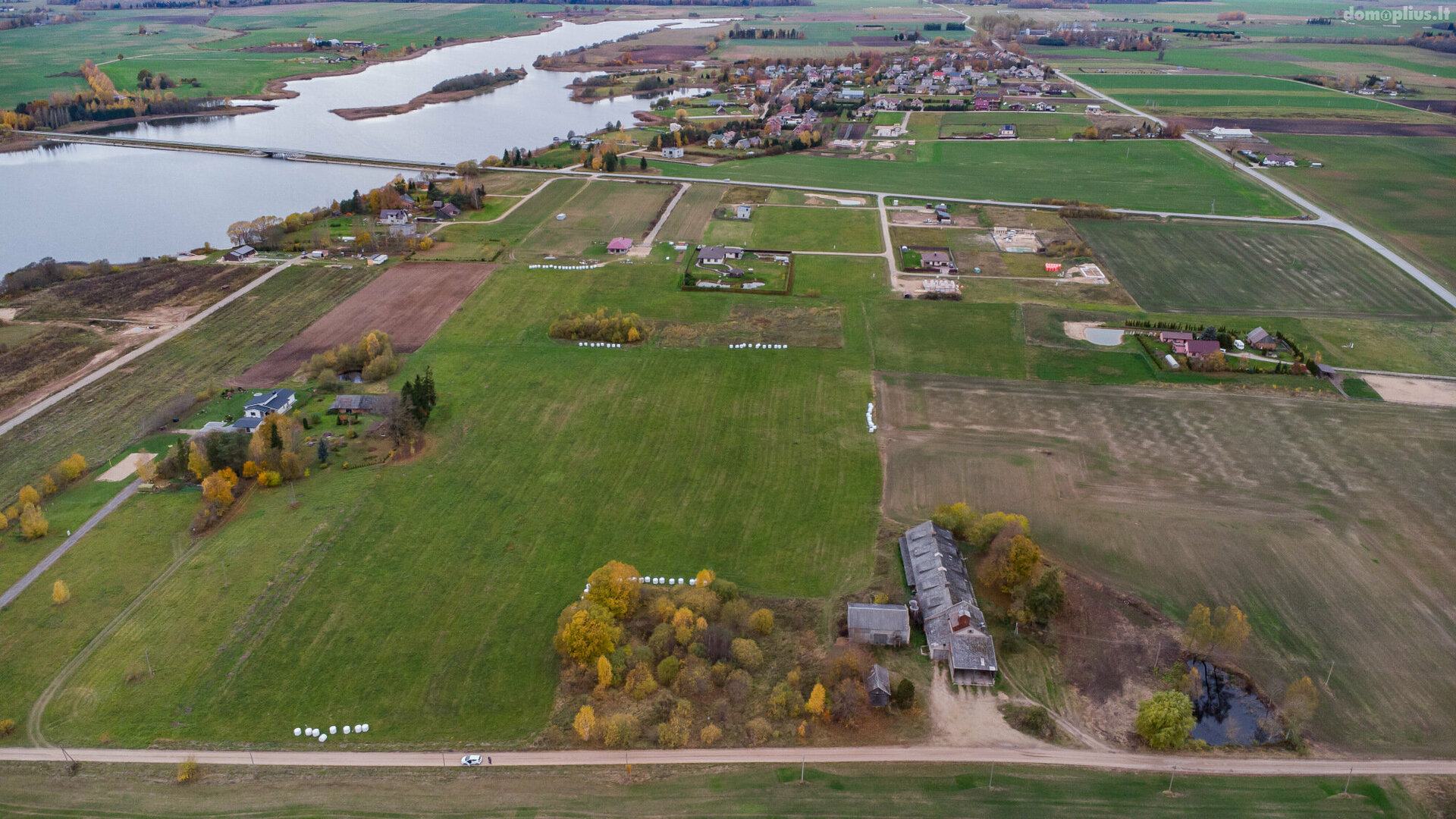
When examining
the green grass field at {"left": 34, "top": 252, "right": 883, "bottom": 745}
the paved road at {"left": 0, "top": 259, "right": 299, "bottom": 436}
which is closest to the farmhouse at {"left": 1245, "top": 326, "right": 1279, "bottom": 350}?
the green grass field at {"left": 34, "top": 252, "right": 883, "bottom": 745}

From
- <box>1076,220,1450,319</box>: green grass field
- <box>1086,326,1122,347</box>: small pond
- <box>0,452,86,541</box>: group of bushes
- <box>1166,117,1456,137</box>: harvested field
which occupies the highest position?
<box>1166,117,1456,137</box>: harvested field

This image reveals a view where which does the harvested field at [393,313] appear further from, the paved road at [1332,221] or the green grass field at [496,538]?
the paved road at [1332,221]

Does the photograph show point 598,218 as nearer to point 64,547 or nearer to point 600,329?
point 600,329

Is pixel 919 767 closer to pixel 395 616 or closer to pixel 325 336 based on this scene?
pixel 395 616

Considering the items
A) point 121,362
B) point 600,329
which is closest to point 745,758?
point 600,329

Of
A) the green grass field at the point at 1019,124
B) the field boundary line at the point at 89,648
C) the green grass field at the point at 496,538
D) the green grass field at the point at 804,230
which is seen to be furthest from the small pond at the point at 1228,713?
the green grass field at the point at 1019,124

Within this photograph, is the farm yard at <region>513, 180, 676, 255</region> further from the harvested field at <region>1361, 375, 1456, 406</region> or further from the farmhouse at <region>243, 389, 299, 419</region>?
the harvested field at <region>1361, 375, 1456, 406</region>

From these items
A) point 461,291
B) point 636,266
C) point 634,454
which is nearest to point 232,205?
point 461,291
